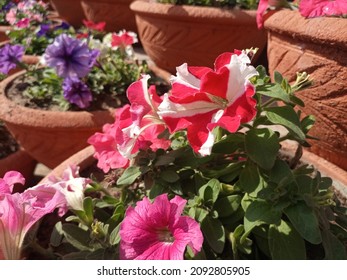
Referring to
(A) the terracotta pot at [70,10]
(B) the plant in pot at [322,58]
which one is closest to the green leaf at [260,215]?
(B) the plant in pot at [322,58]

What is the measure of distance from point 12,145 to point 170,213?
1.33m

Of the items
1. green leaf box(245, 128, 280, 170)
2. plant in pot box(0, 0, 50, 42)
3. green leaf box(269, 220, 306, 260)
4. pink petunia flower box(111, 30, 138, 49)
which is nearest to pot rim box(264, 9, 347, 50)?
green leaf box(245, 128, 280, 170)

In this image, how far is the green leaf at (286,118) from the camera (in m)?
0.73

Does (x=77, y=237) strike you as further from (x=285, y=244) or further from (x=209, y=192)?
(x=285, y=244)

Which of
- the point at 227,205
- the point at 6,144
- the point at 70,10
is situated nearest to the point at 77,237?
the point at 227,205

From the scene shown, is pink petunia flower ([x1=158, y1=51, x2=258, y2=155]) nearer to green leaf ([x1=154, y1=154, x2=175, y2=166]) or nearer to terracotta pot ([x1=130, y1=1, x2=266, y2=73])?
green leaf ([x1=154, y1=154, x2=175, y2=166])

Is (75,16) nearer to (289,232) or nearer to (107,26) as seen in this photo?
(107,26)

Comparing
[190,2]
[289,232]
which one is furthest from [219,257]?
[190,2]

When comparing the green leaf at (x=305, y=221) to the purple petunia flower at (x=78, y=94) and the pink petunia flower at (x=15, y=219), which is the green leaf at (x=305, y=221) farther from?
the purple petunia flower at (x=78, y=94)

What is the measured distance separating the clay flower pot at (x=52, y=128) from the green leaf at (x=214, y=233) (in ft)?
2.73

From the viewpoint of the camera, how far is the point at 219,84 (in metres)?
0.66

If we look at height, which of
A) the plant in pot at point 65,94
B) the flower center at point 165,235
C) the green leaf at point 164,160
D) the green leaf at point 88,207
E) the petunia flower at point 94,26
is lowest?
the petunia flower at point 94,26

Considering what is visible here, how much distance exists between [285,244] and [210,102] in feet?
A: 0.87

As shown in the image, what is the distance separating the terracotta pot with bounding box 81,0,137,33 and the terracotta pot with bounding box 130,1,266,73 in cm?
92
